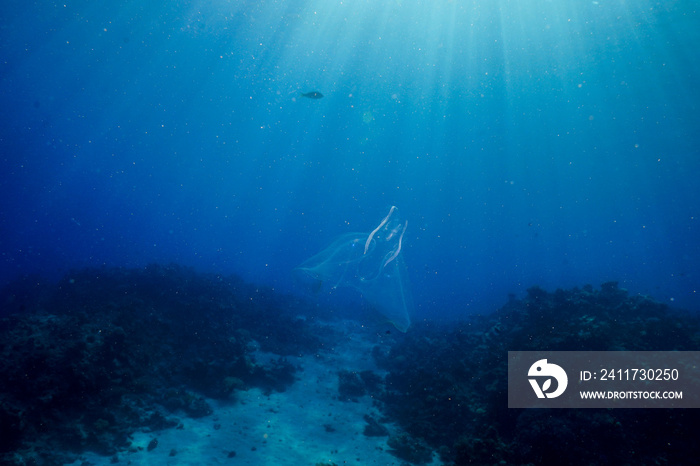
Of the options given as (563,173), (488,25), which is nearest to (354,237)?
(488,25)

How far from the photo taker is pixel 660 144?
38.6 metres

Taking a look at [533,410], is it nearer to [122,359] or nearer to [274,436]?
[274,436]

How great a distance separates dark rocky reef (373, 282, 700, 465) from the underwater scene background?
0.05m

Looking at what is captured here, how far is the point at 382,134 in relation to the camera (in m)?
71.1

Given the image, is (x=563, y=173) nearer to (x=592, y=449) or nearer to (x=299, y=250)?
(x=299, y=250)

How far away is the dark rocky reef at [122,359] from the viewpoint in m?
5.64

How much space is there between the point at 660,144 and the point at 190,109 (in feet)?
273

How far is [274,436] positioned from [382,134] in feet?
231

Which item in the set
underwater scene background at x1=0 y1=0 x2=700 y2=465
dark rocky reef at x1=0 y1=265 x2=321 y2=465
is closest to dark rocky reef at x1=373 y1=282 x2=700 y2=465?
underwater scene background at x1=0 y1=0 x2=700 y2=465

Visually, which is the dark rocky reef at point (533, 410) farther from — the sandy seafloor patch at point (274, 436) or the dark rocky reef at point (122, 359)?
the dark rocky reef at point (122, 359)

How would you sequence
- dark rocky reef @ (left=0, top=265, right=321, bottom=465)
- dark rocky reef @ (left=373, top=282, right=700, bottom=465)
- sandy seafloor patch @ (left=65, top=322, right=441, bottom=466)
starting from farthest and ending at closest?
sandy seafloor patch @ (left=65, top=322, right=441, bottom=466) → dark rocky reef @ (left=0, top=265, right=321, bottom=465) → dark rocky reef @ (left=373, top=282, right=700, bottom=465)

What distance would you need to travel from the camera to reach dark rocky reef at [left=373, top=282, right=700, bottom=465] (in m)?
4.66

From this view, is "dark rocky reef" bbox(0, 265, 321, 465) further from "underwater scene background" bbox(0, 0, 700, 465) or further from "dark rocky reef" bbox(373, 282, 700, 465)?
"dark rocky reef" bbox(373, 282, 700, 465)

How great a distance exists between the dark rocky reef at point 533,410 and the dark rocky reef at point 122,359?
170 inches
